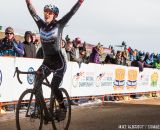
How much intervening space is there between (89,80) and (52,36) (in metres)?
9.38

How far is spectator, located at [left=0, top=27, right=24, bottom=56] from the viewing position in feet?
40.7

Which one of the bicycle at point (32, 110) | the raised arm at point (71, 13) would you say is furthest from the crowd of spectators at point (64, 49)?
the bicycle at point (32, 110)

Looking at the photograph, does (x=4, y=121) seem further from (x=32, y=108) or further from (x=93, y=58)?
(x=93, y=58)

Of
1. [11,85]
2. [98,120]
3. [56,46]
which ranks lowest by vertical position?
[98,120]

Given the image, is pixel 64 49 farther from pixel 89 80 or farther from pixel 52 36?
pixel 52 36

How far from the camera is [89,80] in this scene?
1752cm

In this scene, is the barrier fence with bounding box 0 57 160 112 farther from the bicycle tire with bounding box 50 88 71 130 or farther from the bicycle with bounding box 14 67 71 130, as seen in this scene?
the bicycle with bounding box 14 67 71 130

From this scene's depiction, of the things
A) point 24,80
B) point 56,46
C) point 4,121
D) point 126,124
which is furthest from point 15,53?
point 56,46

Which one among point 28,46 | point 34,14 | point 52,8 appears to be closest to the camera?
point 52,8

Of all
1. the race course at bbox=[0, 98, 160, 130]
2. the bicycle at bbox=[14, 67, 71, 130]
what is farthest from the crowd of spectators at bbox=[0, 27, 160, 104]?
the race course at bbox=[0, 98, 160, 130]

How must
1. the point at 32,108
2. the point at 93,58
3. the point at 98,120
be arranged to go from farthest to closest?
the point at 93,58 → the point at 98,120 → the point at 32,108

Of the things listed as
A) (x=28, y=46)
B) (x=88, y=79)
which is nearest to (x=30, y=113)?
(x=28, y=46)

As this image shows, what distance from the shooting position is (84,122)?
11.0 m

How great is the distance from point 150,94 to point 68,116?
16.6 metres
